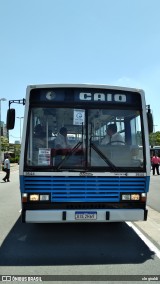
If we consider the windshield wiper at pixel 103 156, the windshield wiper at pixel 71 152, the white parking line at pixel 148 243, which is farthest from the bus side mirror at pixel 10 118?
the white parking line at pixel 148 243

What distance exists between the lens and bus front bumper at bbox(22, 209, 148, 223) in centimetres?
721

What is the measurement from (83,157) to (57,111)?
1.03 metres

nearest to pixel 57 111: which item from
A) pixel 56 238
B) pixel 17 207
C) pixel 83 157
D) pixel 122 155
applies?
pixel 83 157

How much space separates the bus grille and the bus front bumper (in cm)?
23

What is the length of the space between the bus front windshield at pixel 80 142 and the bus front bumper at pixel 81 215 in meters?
0.78

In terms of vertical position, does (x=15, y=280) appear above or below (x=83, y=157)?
below

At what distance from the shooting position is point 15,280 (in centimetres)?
536

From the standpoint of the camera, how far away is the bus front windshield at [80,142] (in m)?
7.46

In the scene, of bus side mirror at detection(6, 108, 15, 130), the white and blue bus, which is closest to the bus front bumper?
the white and blue bus

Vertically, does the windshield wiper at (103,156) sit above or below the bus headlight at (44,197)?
above

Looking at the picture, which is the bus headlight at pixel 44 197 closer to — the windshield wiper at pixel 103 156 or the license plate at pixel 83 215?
the license plate at pixel 83 215

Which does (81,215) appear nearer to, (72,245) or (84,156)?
(72,245)

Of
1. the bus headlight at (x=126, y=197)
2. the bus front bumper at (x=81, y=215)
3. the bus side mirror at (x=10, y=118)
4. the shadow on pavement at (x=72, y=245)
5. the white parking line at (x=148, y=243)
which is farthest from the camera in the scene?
the bus side mirror at (x=10, y=118)

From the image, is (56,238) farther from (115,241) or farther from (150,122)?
(150,122)
